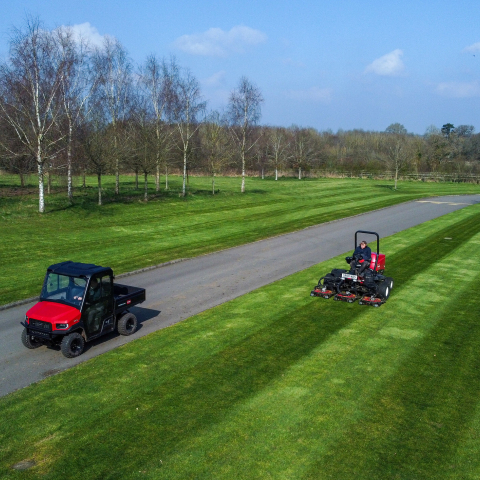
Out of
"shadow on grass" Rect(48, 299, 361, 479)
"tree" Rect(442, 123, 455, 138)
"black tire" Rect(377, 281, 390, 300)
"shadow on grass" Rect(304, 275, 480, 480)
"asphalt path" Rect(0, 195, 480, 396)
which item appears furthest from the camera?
"tree" Rect(442, 123, 455, 138)

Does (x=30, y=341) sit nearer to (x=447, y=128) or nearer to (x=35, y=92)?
(x=35, y=92)

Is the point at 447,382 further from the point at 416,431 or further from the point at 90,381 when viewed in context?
the point at 90,381

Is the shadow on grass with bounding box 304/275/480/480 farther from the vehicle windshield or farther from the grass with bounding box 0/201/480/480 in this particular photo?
the vehicle windshield

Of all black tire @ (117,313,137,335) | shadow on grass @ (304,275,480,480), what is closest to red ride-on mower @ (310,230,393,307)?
shadow on grass @ (304,275,480,480)

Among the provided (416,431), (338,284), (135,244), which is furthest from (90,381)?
(135,244)

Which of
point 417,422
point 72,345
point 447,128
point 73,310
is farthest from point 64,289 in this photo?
point 447,128

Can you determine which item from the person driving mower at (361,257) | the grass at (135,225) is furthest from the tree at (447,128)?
the person driving mower at (361,257)
